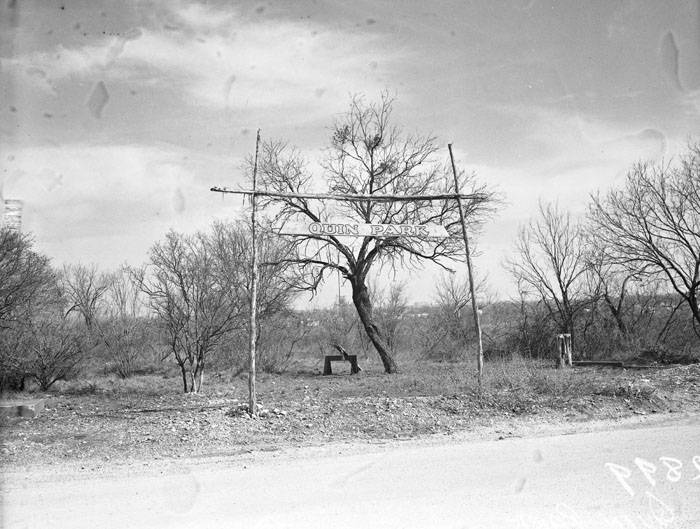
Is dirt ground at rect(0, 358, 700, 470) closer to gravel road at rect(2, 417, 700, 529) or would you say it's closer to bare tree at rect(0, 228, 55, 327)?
gravel road at rect(2, 417, 700, 529)

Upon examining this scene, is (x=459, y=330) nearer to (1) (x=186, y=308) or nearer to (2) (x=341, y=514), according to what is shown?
(1) (x=186, y=308)

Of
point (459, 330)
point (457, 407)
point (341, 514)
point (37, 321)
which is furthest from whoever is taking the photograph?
point (459, 330)

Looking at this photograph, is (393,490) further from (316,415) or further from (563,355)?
(563,355)

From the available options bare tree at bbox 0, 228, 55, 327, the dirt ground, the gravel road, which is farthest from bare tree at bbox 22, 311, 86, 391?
the gravel road

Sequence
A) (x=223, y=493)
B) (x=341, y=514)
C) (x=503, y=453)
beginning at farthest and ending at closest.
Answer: (x=503, y=453) < (x=223, y=493) < (x=341, y=514)

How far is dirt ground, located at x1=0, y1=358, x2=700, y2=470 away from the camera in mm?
8625

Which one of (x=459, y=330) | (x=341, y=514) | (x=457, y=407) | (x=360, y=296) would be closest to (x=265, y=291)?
(x=360, y=296)

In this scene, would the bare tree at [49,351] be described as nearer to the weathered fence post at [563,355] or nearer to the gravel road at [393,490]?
the gravel road at [393,490]

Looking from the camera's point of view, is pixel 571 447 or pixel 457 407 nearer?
pixel 571 447

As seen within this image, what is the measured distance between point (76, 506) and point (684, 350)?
22.6 meters

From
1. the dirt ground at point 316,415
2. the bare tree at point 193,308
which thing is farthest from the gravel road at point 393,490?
the bare tree at point 193,308

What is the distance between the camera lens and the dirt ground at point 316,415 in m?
8.62

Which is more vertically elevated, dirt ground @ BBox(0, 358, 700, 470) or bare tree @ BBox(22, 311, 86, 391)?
bare tree @ BBox(22, 311, 86, 391)

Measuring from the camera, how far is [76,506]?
19.8 feet
